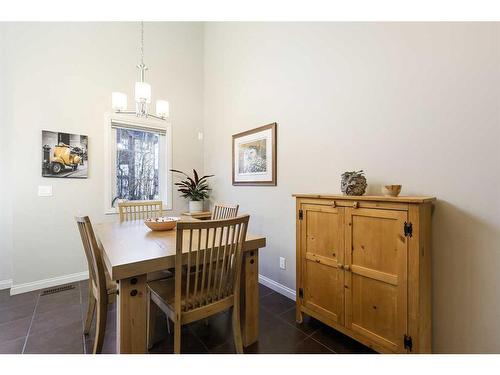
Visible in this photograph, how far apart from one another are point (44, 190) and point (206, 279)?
7.84 feet

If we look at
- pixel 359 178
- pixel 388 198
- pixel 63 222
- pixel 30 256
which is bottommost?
pixel 30 256

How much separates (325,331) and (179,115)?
3290 millimetres

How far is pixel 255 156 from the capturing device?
2.81 meters

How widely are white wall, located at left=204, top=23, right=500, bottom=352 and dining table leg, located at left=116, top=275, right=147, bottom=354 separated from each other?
152cm

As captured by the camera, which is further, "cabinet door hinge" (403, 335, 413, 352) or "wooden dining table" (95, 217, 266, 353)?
"cabinet door hinge" (403, 335, 413, 352)

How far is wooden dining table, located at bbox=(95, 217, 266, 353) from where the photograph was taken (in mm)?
1188

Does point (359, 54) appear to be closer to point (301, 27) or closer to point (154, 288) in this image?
point (301, 27)

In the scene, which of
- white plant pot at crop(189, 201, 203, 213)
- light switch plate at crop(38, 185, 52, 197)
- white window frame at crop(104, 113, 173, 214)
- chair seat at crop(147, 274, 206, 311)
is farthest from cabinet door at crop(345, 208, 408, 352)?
light switch plate at crop(38, 185, 52, 197)

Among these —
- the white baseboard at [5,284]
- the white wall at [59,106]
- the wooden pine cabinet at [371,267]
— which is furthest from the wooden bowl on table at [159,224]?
the white baseboard at [5,284]

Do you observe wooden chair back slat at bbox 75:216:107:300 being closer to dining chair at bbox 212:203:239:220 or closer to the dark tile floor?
the dark tile floor

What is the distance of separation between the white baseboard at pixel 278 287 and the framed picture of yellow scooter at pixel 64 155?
2527 millimetres

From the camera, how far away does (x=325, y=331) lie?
1812mm

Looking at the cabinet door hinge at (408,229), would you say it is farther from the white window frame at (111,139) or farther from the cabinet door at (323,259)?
Answer: the white window frame at (111,139)
